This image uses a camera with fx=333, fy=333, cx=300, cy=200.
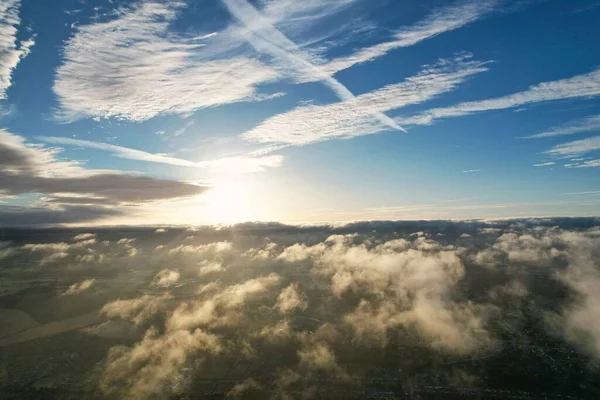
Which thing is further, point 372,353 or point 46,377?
point 372,353

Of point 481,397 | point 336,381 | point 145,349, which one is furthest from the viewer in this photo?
point 145,349

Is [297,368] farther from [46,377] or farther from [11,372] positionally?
[11,372]

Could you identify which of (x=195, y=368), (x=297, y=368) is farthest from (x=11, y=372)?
(x=297, y=368)

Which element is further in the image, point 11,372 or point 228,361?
point 228,361

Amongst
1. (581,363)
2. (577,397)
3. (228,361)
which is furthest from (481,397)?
(228,361)

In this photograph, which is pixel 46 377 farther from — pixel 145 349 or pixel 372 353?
pixel 372 353

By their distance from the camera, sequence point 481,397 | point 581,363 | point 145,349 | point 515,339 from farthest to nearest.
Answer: point 515,339 < point 145,349 < point 581,363 < point 481,397

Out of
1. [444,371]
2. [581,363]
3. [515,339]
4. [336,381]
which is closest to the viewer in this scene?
[336,381]

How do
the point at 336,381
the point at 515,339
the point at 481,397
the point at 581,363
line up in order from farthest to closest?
the point at 515,339, the point at 581,363, the point at 336,381, the point at 481,397
